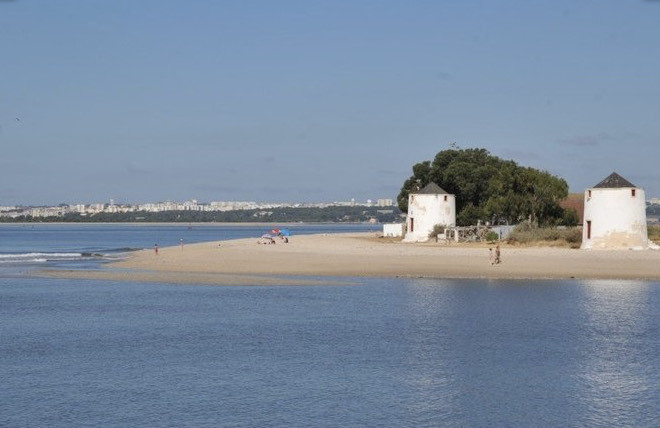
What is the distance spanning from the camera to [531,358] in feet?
73.5

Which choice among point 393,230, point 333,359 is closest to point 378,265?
point 333,359

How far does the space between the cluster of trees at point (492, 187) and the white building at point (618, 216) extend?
50.5ft

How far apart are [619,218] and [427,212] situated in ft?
59.6

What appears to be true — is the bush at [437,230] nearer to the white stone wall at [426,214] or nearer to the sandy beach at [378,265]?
the white stone wall at [426,214]

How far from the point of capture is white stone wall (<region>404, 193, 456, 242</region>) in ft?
222

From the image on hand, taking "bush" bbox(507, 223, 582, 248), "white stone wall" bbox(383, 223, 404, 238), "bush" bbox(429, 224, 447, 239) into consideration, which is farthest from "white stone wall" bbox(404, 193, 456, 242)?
"white stone wall" bbox(383, 223, 404, 238)

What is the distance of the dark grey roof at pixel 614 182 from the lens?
52.5m

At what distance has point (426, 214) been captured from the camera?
6775 cm

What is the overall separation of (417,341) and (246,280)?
764 inches

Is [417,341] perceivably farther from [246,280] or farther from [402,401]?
[246,280]

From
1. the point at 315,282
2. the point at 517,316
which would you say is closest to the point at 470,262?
the point at 315,282

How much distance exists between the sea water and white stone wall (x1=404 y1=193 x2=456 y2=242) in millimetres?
30950

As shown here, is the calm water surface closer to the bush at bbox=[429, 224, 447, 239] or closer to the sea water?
the sea water

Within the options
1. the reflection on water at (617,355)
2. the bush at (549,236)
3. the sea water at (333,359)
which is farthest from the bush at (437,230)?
the reflection on water at (617,355)
